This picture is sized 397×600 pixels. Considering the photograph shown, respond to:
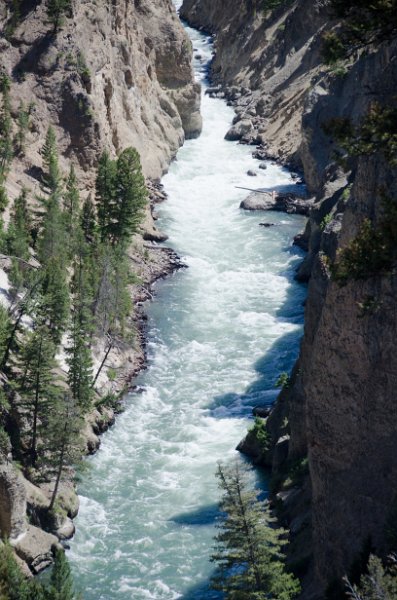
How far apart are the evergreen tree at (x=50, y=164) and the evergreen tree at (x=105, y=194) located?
9.98 feet

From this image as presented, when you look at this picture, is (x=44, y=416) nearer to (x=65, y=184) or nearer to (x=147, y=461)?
(x=147, y=461)

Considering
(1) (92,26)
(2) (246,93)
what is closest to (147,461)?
(1) (92,26)

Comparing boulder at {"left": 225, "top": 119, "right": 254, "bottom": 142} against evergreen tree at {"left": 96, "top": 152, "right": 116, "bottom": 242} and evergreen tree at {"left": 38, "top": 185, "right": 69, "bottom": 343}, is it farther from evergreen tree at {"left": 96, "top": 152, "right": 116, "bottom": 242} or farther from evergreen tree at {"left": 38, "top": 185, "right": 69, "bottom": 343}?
evergreen tree at {"left": 38, "top": 185, "right": 69, "bottom": 343}

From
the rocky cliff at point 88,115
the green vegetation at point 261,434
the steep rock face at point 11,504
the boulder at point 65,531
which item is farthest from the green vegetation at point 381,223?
the green vegetation at point 261,434

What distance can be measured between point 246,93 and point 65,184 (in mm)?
53748

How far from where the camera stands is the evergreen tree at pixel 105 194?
65.9 metres

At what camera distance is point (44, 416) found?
1804 inches

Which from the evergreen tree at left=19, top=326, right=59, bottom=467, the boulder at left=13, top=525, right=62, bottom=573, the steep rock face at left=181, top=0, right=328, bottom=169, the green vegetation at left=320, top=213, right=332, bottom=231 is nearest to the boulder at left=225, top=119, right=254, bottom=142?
the steep rock face at left=181, top=0, right=328, bottom=169

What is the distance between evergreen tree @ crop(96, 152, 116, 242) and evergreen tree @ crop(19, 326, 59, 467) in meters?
20.9

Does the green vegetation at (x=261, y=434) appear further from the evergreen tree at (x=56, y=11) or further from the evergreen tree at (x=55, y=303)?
the evergreen tree at (x=56, y=11)

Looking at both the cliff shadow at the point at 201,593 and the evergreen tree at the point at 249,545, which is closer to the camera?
the evergreen tree at the point at 249,545

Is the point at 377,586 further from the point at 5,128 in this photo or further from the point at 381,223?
the point at 5,128

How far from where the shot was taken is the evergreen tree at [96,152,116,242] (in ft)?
216

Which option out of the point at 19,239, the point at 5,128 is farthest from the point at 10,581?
the point at 5,128
